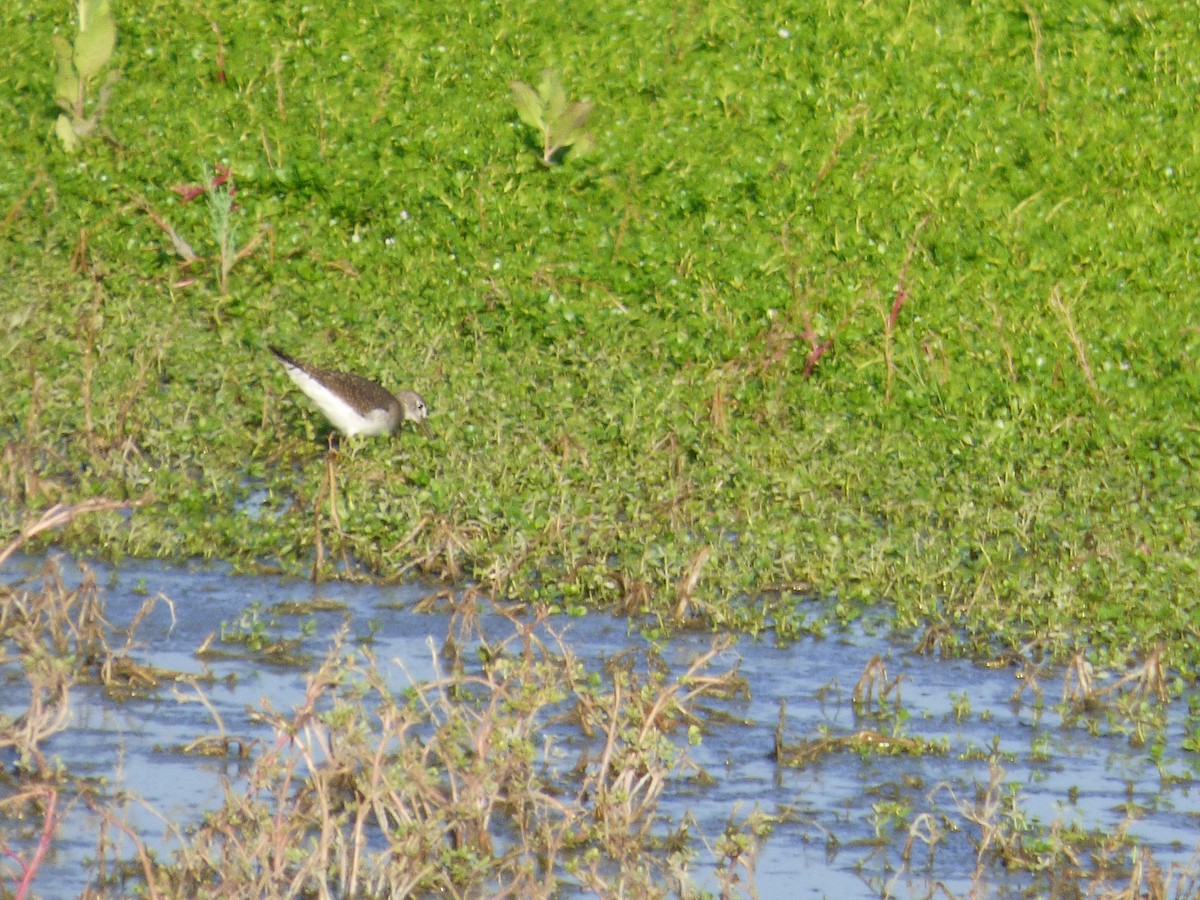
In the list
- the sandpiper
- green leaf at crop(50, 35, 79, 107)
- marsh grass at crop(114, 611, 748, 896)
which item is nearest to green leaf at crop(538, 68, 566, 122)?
green leaf at crop(50, 35, 79, 107)

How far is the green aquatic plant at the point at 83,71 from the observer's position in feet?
35.9

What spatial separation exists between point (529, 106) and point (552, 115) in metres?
0.15

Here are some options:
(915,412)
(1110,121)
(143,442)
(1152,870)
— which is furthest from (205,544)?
(1110,121)

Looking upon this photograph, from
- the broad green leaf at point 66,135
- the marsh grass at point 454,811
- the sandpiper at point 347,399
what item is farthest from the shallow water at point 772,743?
the broad green leaf at point 66,135

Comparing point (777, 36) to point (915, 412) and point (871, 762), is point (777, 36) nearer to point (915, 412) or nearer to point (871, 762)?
point (915, 412)

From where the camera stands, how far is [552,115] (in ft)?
36.4

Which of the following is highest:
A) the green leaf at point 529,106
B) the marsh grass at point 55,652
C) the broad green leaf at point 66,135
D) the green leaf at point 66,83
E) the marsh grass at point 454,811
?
the green leaf at point 529,106

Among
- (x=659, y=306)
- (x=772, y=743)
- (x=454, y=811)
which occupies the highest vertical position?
(x=659, y=306)

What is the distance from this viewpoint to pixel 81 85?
36.3 feet

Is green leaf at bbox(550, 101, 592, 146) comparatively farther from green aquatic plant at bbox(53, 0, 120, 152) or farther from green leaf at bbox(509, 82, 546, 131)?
green aquatic plant at bbox(53, 0, 120, 152)

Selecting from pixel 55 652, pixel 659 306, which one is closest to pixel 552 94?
pixel 659 306

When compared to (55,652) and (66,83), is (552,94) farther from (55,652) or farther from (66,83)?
(55,652)

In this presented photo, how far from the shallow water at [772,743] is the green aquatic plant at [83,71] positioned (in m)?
4.31

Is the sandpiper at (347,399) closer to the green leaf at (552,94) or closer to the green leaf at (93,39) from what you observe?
the green leaf at (552,94)
